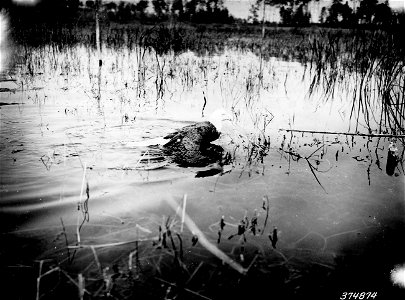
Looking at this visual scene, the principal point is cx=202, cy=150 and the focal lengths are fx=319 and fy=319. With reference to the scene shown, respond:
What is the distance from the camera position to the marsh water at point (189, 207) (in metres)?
1.94

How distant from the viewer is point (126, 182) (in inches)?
122

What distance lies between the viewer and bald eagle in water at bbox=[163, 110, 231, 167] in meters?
3.74

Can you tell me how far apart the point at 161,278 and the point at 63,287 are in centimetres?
55

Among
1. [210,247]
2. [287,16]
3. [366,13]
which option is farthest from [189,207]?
[287,16]

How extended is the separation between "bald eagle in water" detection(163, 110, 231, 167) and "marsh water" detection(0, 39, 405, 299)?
0.67ft

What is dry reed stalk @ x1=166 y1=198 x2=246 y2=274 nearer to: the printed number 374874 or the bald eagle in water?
the printed number 374874

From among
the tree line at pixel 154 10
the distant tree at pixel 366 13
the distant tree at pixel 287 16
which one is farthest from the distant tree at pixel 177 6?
the distant tree at pixel 366 13

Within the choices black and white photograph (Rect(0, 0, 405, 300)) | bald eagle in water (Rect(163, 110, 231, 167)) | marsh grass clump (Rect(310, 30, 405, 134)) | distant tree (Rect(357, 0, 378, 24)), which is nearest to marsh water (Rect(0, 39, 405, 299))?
black and white photograph (Rect(0, 0, 405, 300))

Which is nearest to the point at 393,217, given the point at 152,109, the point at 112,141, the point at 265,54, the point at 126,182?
the point at 126,182

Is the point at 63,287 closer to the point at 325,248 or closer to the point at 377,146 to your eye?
the point at 325,248

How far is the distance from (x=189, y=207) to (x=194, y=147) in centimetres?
139

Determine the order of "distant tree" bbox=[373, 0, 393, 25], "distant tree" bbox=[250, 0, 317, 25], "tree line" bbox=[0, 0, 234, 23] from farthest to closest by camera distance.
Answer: "distant tree" bbox=[250, 0, 317, 25] < "tree line" bbox=[0, 0, 234, 23] < "distant tree" bbox=[373, 0, 393, 25]

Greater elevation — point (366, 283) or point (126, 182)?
point (126, 182)

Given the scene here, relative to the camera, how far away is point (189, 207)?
2.72 metres
